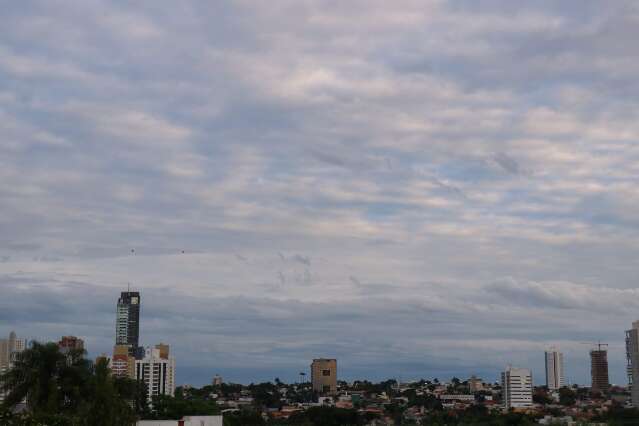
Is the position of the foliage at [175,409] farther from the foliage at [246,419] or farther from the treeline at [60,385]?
the treeline at [60,385]

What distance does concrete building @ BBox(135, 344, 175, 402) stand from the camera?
163125 millimetres

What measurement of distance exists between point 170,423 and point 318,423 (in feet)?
248

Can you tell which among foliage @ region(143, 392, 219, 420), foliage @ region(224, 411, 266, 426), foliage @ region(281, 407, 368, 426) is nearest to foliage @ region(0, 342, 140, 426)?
foliage @ region(143, 392, 219, 420)

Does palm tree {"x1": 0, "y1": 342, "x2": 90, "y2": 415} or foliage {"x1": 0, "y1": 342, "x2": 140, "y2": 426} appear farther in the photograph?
palm tree {"x1": 0, "y1": 342, "x2": 90, "y2": 415}

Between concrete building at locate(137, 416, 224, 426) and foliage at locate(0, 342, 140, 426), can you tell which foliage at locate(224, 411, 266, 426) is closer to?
concrete building at locate(137, 416, 224, 426)

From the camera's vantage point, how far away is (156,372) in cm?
16638

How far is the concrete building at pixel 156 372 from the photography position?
163 meters

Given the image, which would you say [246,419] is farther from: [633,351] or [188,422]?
[633,351]

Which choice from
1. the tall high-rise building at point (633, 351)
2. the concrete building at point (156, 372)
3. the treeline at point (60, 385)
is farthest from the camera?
the tall high-rise building at point (633, 351)

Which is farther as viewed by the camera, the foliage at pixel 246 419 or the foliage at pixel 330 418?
the foliage at pixel 330 418

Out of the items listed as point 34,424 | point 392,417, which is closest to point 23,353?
point 34,424

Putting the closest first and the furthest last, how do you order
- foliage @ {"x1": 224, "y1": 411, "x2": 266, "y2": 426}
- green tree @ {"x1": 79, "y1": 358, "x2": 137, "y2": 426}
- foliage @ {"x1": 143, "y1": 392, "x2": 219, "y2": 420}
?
green tree @ {"x1": 79, "y1": 358, "x2": 137, "y2": 426} → foliage @ {"x1": 143, "y1": 392, "x2": 219, "y2": 420} → foliage @ {"x1": 224, "y1": 411, "x2": 266, "y2": 426}

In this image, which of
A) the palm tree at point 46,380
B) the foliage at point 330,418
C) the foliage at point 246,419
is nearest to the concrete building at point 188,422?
the palm tree at point 46,380

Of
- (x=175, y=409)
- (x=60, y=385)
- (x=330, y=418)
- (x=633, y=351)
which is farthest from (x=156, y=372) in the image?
(x=60, y=385)
